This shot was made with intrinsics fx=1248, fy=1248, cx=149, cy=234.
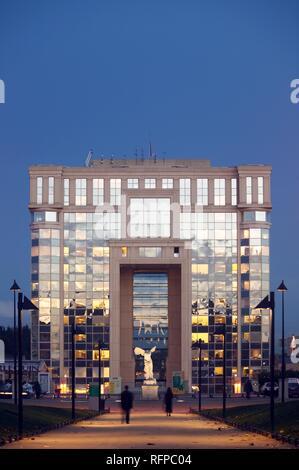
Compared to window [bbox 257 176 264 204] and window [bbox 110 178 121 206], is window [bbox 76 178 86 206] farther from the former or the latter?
window [bbox 257 176 264 204]

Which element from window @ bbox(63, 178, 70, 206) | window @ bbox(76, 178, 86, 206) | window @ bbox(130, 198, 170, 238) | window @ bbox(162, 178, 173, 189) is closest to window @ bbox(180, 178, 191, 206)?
window @ bbox(162, 178, 173, 189)

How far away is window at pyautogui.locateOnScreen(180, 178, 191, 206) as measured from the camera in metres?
192

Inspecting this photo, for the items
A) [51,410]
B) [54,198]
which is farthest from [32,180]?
[51,410]

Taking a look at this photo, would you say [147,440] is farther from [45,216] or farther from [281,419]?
[45,216]

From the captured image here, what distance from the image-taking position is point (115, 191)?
192 meters

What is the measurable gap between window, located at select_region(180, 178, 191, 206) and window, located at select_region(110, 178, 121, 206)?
31.8 feet

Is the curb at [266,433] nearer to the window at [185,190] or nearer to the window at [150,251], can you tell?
the window at [150,251]

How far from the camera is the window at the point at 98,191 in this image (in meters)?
191

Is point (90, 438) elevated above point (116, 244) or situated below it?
below
